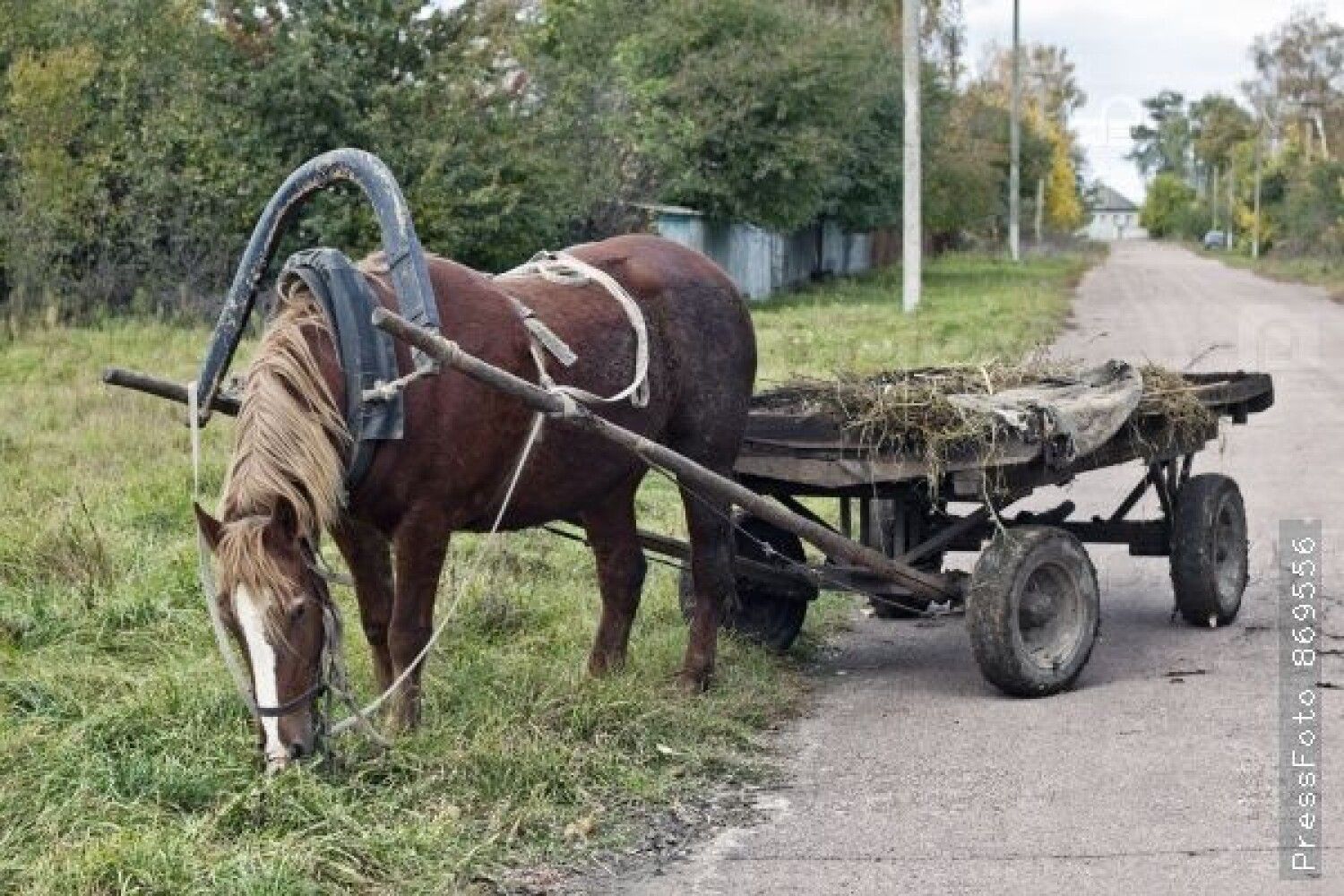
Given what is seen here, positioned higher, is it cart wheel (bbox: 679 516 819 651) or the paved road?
cart wheel (bbox: 679 516 819 651)

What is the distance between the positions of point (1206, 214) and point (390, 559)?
12076 cm

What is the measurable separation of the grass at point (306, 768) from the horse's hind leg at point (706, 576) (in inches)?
6.1

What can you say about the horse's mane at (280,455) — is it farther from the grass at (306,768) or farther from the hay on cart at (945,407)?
the hay on cart at (945,407)

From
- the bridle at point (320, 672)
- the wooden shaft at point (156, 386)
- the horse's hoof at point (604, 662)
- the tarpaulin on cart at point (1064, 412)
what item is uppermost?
the wooden shaft at point (156, 386)

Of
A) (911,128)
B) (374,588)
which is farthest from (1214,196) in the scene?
(374,588)

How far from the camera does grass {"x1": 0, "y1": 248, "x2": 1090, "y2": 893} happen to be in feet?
15.6

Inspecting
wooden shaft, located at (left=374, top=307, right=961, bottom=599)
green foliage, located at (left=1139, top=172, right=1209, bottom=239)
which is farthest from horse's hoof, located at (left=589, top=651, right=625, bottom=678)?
green foliage, located at (left=1139, top=172, right=1209, bottom=239)

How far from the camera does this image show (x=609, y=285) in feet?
22.1

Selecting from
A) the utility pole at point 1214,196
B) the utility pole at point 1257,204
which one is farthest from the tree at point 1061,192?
the utility pole at point 1214,196

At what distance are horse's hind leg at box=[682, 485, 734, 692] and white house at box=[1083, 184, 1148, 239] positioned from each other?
152364 mm

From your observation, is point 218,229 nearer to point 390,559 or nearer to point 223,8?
point 223,8

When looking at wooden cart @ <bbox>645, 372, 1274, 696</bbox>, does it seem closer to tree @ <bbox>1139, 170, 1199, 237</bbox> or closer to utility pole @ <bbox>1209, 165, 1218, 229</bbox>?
utility pole @ <bbox>1209, 165, 1218, 229</bbox>

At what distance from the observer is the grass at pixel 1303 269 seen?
45.9m

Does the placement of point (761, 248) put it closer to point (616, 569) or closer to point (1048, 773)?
point (616, 569)
